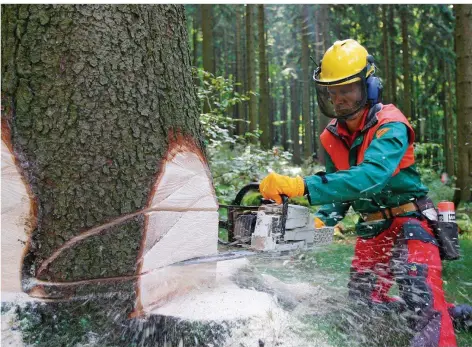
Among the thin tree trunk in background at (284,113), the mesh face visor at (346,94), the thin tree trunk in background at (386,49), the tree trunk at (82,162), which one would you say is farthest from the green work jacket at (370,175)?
the thin tree trunk in background at (284,113)

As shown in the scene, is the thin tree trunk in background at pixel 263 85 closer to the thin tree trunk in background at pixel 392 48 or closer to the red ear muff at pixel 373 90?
the thin tree trunk in background at pixel 392 48

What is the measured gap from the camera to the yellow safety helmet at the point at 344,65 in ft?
9.20

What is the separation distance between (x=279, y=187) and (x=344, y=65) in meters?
0.88

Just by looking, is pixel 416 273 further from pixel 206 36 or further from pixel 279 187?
pixel 206 36

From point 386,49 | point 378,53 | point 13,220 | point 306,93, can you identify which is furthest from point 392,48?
point 13,220

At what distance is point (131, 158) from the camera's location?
213 centimetres

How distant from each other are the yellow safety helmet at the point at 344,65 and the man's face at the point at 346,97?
8 cm

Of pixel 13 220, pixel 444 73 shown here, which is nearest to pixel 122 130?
pixel 13 220

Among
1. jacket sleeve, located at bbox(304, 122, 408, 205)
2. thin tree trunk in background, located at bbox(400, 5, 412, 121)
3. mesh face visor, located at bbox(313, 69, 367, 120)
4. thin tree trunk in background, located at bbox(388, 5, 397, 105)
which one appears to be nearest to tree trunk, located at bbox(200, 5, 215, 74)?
thin tree trunk in background, located at bbox(400, 5, 412, 121)

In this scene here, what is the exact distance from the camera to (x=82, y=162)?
206cm

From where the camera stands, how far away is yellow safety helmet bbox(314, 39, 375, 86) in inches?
110

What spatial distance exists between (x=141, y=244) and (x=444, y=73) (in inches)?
740

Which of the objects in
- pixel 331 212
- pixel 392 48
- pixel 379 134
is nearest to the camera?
pixel 379 134

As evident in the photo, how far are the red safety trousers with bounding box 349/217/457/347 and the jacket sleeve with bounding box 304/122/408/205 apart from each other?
0.47 meters
